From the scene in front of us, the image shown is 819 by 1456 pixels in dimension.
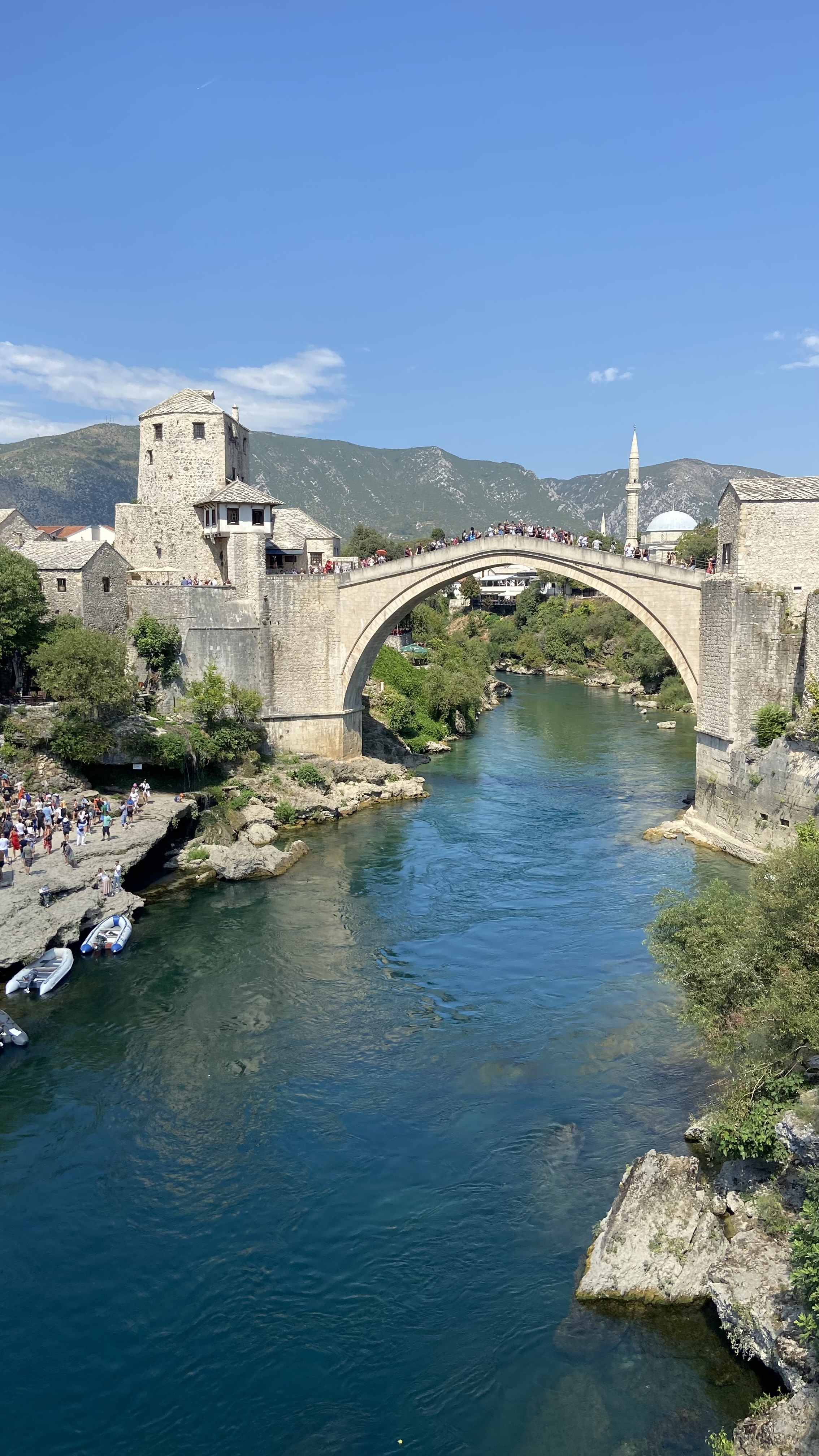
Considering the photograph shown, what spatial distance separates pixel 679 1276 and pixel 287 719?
70.9ft

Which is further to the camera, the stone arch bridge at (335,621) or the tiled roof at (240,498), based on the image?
the tiled roof at (240,498)

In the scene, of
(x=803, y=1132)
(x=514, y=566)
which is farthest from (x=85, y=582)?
(x=803, y=1132)

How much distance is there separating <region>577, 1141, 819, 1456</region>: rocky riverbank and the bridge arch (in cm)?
1676

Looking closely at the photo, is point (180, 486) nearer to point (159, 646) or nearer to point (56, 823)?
point (159, 646)

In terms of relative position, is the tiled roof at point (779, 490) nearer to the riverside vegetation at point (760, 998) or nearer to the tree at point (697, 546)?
the riverside vegetation at point (760, 998)

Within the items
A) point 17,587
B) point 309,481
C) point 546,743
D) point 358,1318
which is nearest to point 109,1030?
point 358,1318

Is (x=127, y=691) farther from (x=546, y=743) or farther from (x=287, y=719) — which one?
(x=546, y=743)

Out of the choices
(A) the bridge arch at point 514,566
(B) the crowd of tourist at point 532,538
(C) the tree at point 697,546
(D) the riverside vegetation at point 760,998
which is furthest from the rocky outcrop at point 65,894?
(C) the tree at point 697,546

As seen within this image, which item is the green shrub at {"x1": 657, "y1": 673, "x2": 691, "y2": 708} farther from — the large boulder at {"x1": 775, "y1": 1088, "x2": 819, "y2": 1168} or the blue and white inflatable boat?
the large boulder at {"x1": 775, "y1": 1088, "x2": 819, "y2": 1168}

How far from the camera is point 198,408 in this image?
32.2m

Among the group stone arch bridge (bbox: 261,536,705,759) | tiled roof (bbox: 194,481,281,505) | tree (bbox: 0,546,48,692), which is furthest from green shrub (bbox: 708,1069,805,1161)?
tiled roof (bbox: 194,481,281,505)

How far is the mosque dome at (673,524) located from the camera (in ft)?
237

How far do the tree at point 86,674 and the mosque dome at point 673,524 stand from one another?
5342cm

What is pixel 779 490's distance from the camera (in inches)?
932
